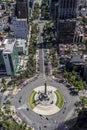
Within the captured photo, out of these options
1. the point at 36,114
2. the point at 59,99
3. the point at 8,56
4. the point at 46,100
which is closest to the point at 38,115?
the point at 36,114

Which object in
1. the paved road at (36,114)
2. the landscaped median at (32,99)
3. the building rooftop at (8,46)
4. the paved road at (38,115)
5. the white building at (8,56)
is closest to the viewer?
the paved road at (38,115)

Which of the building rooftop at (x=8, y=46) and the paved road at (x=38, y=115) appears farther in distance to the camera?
the building rooftop at (x=8, y=46)

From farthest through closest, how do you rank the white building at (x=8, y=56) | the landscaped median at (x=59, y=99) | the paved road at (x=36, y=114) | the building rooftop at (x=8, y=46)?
the building rooftop at (x=8, y=46) → the white building at (x=8, y=56) → the landscaped median at (x=59, y=99) → the paved road at (x=36, y=114)

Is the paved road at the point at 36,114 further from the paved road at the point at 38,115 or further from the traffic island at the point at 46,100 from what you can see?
the traffic island at the point at 46,100

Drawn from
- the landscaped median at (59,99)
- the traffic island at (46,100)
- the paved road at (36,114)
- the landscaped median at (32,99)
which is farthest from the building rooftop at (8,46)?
the landscaped median at (59,99)

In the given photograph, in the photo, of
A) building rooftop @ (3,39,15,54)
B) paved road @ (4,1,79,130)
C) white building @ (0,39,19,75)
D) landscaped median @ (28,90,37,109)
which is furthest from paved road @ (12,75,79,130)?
building rooftop @ (3,39,15,54)

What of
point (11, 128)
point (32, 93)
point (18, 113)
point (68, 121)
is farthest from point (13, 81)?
point (68, 121)

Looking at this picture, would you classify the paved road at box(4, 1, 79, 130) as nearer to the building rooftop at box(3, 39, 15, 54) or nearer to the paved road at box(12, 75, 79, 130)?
the paved road at box(12, 75, 79, 130)

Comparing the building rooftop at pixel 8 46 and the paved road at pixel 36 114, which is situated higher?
the building rooftop at pixel 8 46

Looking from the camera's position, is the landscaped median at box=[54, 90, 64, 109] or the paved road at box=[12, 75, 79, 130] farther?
the landscaped median at box=[54, 90, 64, 109]

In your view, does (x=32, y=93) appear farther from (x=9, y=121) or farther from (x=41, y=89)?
(x=9, y=121)

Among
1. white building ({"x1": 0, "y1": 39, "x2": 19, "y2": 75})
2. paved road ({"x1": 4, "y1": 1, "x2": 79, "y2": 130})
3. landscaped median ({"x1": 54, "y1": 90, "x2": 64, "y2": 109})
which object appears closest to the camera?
paved road ({"x1": 4, "y1": 1, "x2": 79, "y2": 130})
